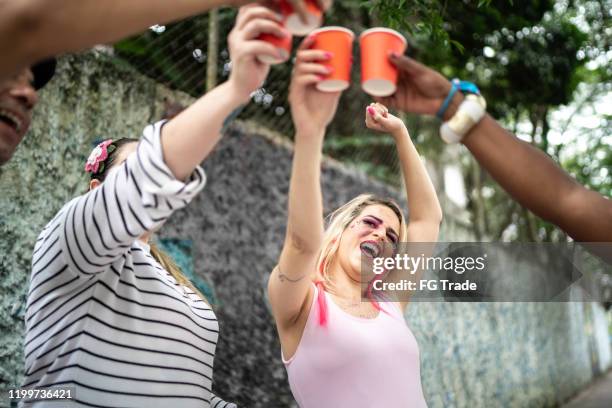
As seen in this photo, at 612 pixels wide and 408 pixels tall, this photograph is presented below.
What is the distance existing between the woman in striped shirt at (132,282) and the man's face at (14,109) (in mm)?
198

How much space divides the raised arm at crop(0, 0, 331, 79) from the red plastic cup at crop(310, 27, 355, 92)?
0.36 metres

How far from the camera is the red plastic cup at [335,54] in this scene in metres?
1.20

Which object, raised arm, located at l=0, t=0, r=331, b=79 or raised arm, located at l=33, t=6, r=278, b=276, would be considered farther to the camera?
raised arm, located at l=33, t=6, r=278, b=276

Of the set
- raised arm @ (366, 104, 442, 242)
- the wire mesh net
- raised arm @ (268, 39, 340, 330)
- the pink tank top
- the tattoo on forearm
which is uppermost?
the wire mesh net

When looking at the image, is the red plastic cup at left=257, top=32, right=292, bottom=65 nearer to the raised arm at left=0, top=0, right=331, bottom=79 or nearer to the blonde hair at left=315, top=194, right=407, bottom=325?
the raised arm at left=0, top=0, right=331, bottom=79

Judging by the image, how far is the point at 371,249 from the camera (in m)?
2.04

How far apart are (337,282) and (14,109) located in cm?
122

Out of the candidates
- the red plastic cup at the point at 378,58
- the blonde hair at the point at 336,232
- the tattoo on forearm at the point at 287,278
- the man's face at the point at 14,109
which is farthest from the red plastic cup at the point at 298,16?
the blonde hair at the point at 336,232

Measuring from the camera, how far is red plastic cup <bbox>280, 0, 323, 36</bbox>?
1105 mm

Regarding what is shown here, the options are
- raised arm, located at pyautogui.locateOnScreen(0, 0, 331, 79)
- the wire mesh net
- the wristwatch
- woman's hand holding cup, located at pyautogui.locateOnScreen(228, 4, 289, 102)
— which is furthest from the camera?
the wire mesh net

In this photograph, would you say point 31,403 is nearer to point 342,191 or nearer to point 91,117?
point 91,117

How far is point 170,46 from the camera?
3371 millimetres

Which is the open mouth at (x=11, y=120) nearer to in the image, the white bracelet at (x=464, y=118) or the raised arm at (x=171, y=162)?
the raised arm at (x=171, y=162)

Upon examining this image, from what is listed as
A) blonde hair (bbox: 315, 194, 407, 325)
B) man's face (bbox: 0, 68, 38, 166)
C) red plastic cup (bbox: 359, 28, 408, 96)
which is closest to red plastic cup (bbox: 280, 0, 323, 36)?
red plastic cup (bbox: 359, 28, 408, 96)
